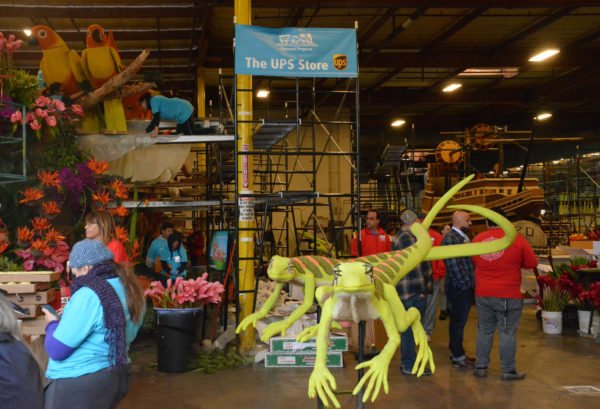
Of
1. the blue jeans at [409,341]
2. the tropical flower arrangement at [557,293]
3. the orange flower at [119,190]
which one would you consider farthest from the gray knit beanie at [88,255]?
the tropical flower arrangement at [557,293]

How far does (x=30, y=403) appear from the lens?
2426mm

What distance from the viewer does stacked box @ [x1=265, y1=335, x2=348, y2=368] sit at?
6.82 metres

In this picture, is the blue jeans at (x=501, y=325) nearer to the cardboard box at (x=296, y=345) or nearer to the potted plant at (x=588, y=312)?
the cardboard box at (x=296, y=345)

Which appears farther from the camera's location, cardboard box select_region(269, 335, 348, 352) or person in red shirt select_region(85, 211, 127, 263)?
cardboard box select_region(269, 335, 348, 352)

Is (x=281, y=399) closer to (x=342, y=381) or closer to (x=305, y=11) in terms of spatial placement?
(x=342, y=381)

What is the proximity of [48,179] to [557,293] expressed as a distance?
6798 mm

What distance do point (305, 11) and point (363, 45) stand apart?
236 cm

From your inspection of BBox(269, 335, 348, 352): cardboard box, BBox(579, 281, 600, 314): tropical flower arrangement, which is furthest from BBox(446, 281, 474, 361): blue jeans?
BBox(579, 281, 600, 314): tropical flower arrangement

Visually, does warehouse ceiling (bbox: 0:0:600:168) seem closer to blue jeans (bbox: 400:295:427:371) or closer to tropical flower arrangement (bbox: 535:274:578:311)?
tropical flower arrangement (bbox: 535:274:578:311)

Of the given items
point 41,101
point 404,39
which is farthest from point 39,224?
point 404,39

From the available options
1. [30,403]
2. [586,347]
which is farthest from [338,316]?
[586,347]

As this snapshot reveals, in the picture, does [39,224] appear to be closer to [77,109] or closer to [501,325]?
[77,109]

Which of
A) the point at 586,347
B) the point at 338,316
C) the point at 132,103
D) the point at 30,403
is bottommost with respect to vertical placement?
the point at 586,347

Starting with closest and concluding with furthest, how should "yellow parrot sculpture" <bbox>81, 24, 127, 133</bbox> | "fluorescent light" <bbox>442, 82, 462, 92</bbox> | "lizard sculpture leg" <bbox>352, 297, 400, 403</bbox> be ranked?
"lizard sculpture leg" <bbox>352, 297, 400, 403</bbox>
"yellow parrot sculpture" <bbox>81, 24, 127, 133</bbox>
"fluorescent light" <bbox>442, 82, 462, 92</bbox>
